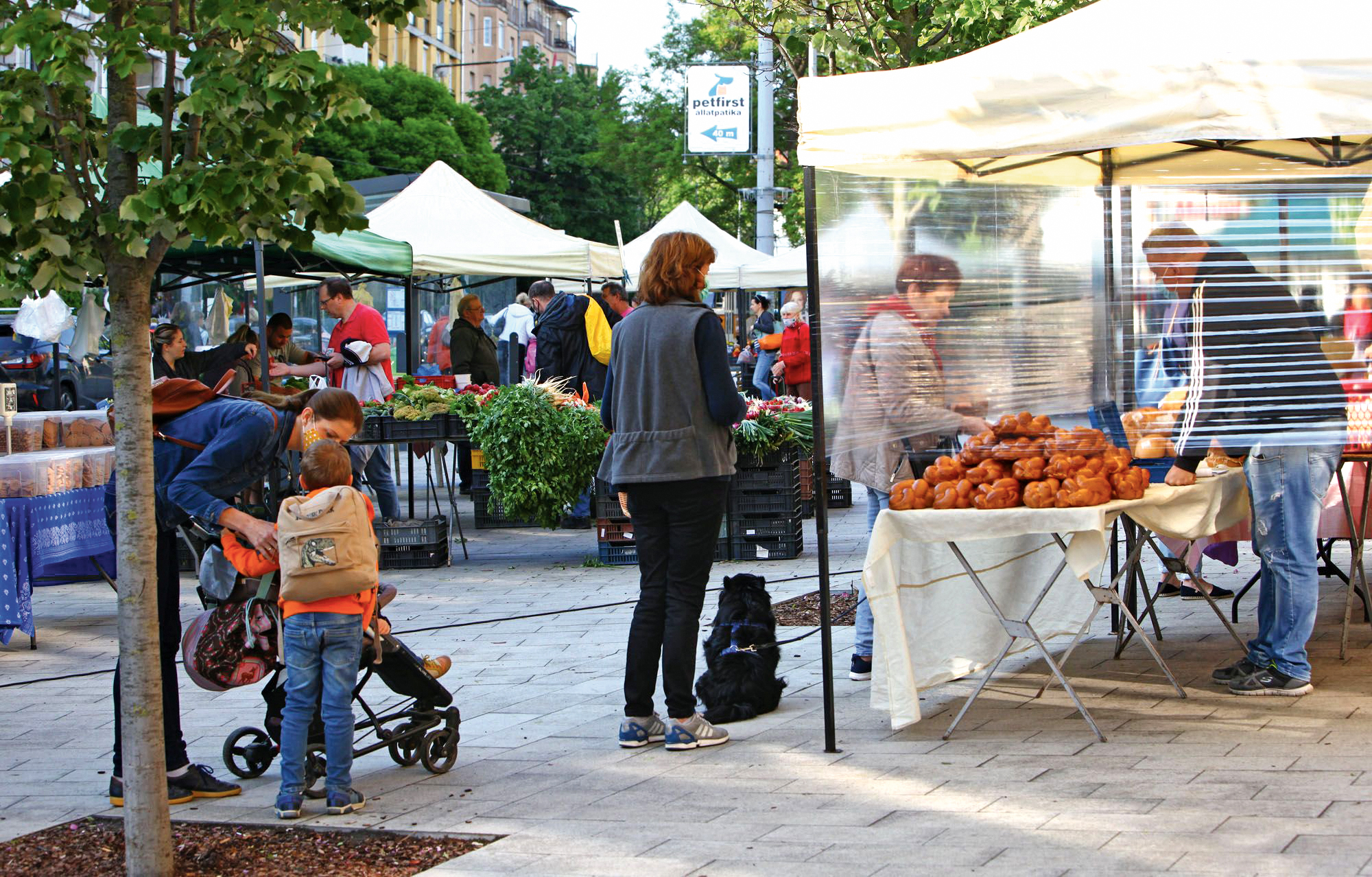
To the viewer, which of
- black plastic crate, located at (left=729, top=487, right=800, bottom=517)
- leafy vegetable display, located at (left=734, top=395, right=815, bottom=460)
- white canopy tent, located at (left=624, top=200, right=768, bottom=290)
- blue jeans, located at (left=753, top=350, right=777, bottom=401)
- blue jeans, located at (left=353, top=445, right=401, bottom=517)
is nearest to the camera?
leafy vegetable display, located at (left=734, top=395, right=815, bottom=460)

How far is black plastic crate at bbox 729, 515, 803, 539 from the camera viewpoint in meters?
10.2

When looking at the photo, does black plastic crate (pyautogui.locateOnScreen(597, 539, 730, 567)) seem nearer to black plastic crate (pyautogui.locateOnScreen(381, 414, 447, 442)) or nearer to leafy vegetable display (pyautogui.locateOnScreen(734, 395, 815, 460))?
leafy vegetable display (pyautogui.locateOnScreen(734, 395, 815, 460))

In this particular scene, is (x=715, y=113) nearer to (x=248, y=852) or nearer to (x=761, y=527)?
(x=761, y=527)

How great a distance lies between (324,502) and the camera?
14.7ft

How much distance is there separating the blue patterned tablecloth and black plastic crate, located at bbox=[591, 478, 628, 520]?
3.28 m

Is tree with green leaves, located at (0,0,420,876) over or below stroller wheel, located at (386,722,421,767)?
over

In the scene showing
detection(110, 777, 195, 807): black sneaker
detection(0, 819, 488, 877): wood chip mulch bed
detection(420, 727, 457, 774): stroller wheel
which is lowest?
detection(0, 819, 488, 877): wood chip mulch bed

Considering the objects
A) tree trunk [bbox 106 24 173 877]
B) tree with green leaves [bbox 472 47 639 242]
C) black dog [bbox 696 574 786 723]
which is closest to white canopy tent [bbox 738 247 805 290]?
black dog [bbox 696 574 786 723]

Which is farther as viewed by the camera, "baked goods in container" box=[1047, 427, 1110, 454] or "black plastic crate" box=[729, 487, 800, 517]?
"black plastic crate" box=[729, 487, 800, 517]

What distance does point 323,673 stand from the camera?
4566 mm

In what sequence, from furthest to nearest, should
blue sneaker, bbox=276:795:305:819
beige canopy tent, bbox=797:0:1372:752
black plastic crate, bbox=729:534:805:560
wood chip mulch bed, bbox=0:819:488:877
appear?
black plastic crate, bbox=729:534:805:560 < beige canopy tent, bbox=797:0:1372:752 < blue sneaker, bbox=276:795:305:819 < wood chip mulch bed, bbox=0:819:488:877

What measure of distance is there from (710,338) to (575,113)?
58.9 metres

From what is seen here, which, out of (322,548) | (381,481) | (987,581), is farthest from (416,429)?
(322,548)

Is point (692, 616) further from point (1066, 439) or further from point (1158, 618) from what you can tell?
point (1158, 618)
